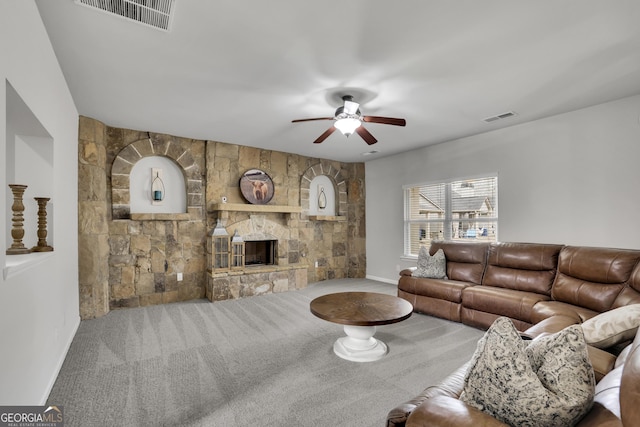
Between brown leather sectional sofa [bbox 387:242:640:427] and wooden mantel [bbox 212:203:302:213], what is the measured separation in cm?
241

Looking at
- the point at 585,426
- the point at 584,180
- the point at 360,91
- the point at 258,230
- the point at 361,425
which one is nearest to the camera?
the point at 585,426

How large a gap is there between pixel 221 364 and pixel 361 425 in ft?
4.54

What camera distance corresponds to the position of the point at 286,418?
195 centimetres

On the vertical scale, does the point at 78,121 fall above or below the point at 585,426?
above

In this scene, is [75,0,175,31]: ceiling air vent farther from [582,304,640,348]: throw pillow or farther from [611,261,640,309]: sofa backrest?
[611,261,640,309]: sofa backrest

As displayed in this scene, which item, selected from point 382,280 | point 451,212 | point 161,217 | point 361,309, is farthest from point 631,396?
point 382,280

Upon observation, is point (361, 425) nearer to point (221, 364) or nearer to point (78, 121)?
point (221, 364)

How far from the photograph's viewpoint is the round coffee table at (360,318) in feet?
8.41

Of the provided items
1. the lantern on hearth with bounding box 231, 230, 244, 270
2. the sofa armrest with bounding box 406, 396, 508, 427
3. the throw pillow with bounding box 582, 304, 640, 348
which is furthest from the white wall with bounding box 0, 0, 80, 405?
the throw pillow with bounding box 582, 304, 640, 348

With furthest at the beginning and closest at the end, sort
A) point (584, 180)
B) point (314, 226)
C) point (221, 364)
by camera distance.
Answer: point (314, 226) < point (584, 180) < point (221, 364)

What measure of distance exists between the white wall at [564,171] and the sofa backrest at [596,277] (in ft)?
2.39

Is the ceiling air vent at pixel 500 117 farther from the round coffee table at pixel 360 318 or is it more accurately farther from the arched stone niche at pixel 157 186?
the arched stone niche at pixel 157 186

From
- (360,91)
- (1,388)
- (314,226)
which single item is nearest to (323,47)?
(360,91)

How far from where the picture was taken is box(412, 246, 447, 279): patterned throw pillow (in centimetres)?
419
